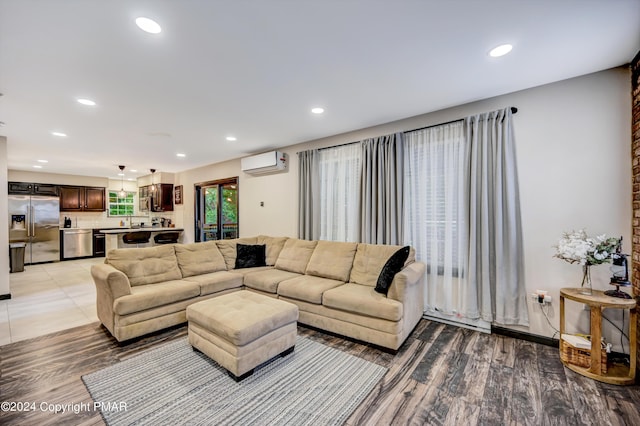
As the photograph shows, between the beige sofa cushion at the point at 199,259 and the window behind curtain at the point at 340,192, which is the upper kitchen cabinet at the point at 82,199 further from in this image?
the window behind curtain at the point at 340,192

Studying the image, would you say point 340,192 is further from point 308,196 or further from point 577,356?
point 577,356

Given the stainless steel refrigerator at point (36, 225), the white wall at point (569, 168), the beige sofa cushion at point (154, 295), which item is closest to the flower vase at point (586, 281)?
the white wall at point (569, 168)

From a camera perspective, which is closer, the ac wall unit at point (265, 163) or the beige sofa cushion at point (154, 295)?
the beige sofa cushion at point (154, 295)

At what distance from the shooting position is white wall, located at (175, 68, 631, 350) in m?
2.42

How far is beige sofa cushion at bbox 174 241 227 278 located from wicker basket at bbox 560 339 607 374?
4.04 metres

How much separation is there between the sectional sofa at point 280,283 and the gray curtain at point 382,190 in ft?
0.90

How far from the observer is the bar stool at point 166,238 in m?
6.87

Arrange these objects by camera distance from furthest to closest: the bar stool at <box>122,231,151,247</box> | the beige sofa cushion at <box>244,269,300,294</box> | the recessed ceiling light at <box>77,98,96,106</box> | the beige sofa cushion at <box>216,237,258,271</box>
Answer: the bar stool at <box>122,231,151,247</box>, the beige sofa cushion at <box>216,237,258,271</box>, the beige sofa cushion at <box>244,269,300,294</box>, the recessed ceiling light at <box>77,98,96,106</box>

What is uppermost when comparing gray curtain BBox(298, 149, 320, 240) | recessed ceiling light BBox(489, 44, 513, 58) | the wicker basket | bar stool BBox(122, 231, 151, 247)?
recessed ceiling light BBox(489, 44, 513, 58)

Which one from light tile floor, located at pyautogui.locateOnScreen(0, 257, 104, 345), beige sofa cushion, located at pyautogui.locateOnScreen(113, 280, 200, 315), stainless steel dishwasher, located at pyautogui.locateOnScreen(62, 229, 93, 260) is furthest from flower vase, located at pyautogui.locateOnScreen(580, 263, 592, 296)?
stainless steel dishwasher, located at pyautogui.locateOnScreen(62, 229, 93, 260)

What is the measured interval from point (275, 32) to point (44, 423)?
2.98 metres

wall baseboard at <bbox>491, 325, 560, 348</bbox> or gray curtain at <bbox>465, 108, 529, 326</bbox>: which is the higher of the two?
gray curtain at <bbox>465, 108, 529, 326</bbox>

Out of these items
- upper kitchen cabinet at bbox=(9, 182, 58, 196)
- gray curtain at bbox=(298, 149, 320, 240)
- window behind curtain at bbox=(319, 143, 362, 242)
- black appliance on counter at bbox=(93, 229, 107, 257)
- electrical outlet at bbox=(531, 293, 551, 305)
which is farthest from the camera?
black appliance on counter at bbox=(93, 229, 107, 257)

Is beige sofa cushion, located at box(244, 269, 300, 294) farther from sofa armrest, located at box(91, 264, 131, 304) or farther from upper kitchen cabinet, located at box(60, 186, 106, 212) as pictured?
upper kitchen cabinet, located at box(60, 186, 106, 212)
